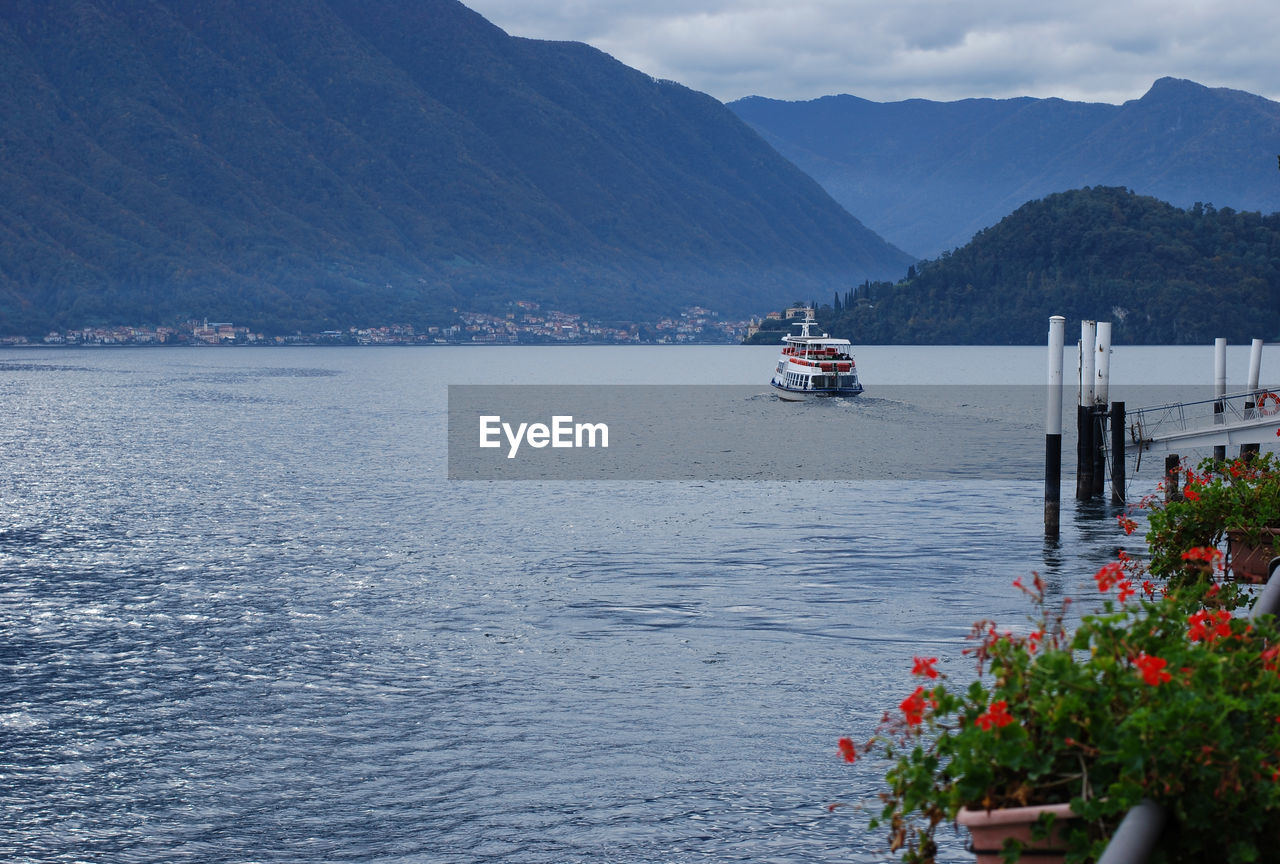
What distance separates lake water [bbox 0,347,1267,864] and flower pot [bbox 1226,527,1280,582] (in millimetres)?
4643

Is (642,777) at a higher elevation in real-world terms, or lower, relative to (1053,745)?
lower

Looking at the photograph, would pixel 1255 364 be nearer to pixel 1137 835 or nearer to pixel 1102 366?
pixel 1102 366

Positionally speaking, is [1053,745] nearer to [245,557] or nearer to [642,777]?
[642,777]

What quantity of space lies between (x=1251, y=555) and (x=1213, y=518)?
2.26 feet

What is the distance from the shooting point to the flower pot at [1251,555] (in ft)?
61.7

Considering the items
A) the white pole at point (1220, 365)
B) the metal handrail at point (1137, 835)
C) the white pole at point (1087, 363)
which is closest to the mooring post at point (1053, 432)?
the white pole at point (1087, 363)

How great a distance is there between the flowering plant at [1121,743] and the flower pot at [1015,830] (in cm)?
5

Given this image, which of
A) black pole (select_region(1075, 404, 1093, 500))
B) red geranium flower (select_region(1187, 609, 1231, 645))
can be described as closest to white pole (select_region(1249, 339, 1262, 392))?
black pole (select_region(1075, 404, 1093, 500))

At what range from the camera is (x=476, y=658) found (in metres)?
22.6

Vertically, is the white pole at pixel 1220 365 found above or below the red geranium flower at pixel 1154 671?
above

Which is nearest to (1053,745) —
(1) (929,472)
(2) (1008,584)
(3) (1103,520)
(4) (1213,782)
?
(4) (1213,782)

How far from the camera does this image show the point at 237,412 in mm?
113938

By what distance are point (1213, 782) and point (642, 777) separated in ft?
35.0
